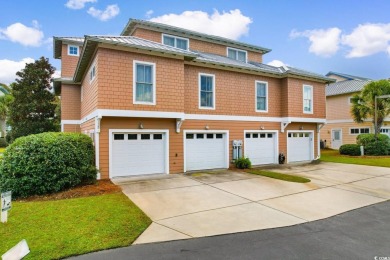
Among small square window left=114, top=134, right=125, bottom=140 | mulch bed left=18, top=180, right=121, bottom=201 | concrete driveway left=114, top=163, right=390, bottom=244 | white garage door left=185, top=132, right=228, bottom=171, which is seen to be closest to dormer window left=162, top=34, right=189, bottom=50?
white garage door left=185, top=132, right=228, bottom=171

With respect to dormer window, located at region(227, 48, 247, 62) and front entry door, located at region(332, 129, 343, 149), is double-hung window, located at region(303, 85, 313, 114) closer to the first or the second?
dormer window, located at region(227, 48, 247, 62)

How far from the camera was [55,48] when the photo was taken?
756 inches

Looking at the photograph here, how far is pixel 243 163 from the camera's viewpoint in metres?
13.7

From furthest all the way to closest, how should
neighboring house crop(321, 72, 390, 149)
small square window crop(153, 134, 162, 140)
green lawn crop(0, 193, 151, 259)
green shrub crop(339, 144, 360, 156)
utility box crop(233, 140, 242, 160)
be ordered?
neighboring house crop(321, 72, 390, 149)
green shrub crop(339, 144, 360, 156)
utility box crop(233, 140, 242, 160)
small square window crop(153, 134, 162, 140)
green lawn crop(0, 193, 151, 259)

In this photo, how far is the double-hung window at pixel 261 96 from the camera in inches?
596

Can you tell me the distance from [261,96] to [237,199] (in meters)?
9.12

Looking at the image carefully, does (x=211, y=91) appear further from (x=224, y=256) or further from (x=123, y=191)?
(x=224, y=256)

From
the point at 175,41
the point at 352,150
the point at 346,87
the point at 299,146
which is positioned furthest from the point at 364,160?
the point at 175,41

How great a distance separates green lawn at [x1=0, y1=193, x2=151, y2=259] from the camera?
444cm

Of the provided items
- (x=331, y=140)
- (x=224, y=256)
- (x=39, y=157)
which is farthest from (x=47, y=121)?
(x=331, y=140)

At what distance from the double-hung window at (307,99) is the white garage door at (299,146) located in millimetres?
1725

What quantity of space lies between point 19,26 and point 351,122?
1463 inches

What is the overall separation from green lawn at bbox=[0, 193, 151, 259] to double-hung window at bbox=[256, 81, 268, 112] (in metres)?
10.6

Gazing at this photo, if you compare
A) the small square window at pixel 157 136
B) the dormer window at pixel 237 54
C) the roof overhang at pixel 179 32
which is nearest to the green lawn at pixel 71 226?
the small square window at pixel 157 136
